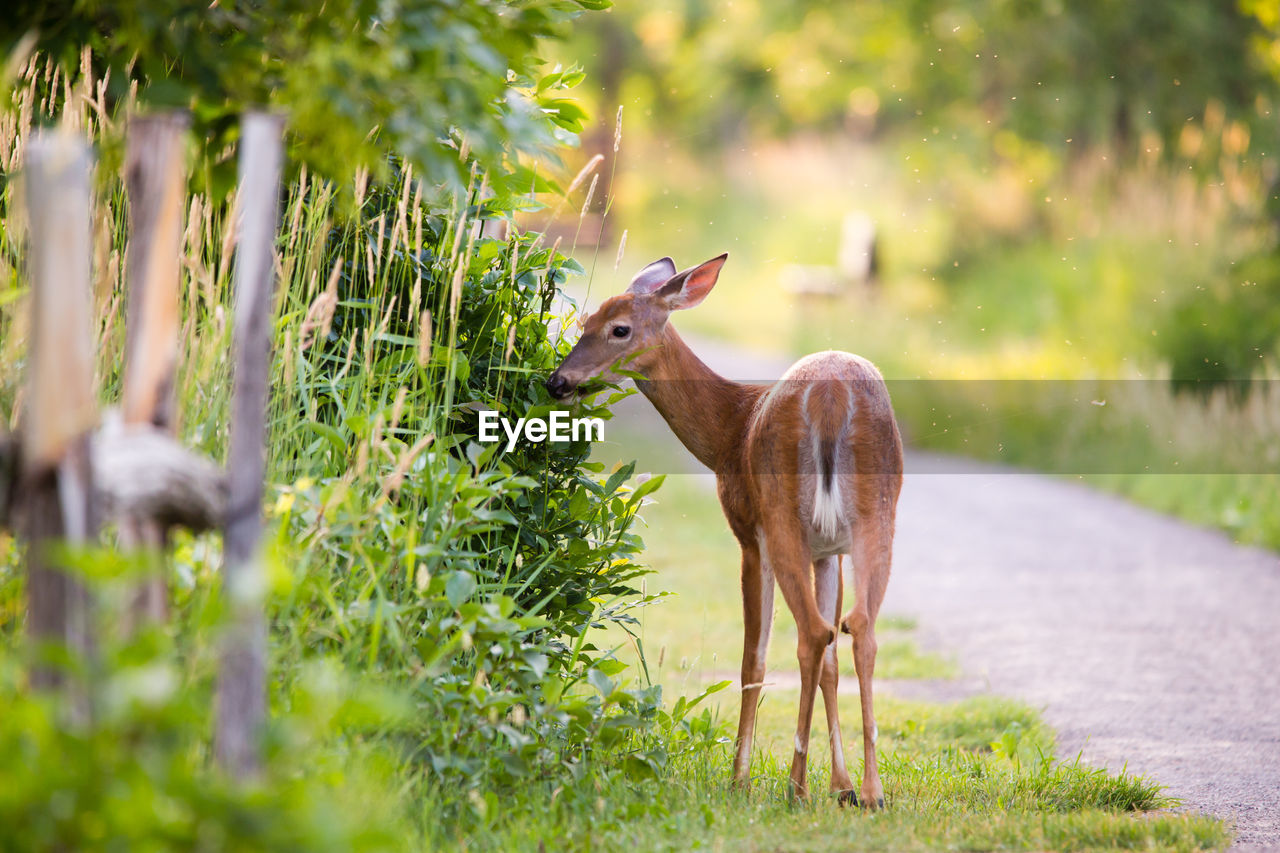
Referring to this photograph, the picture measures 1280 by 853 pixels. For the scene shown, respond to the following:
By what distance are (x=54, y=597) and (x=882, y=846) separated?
2.29m

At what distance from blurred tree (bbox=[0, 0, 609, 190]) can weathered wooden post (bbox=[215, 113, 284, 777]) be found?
16 centimetres

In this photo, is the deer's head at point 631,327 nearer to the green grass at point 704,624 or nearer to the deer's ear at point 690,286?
the deer's ear at point 690,286

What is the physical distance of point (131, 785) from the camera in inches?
73.4

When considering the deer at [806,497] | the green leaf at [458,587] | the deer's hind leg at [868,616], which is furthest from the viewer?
the deer at [806,497]

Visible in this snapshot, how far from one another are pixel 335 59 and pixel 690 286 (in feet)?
7.89

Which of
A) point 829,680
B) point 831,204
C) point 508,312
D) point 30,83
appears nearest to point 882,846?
point 829,680

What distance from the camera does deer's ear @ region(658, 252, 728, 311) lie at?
467cm

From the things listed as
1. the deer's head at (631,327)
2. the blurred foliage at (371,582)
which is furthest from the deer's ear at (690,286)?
the blurred foliage at (371,582)

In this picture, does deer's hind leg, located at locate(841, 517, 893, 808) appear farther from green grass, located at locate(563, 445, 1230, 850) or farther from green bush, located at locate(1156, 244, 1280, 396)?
green bush, located at locate(1156, 244, 1280, 396)

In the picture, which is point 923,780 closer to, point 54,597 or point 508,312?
point 508,312

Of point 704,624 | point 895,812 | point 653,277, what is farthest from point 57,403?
point 704,624

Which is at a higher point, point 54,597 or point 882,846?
point 54,597

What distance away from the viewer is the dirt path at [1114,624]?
488cm

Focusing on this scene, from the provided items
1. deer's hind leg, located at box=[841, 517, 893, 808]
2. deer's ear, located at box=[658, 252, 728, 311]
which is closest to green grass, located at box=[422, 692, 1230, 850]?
deer's hind leg, located at box=[841, 517, 893, 808]
